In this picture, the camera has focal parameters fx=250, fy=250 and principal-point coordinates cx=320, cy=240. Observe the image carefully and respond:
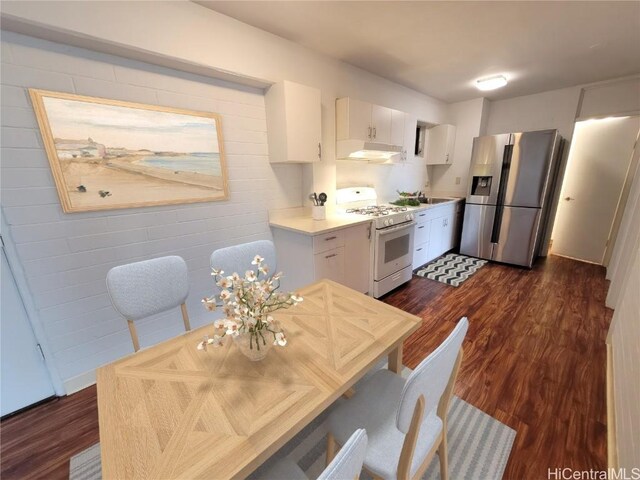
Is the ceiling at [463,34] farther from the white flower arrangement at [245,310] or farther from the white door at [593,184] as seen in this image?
the white flower arrangement at [245,310]

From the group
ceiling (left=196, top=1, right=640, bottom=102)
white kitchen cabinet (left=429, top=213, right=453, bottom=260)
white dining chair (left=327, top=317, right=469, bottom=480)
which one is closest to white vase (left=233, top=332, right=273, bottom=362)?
white dining chair (left=327, top=317, right=469, bottom=480)

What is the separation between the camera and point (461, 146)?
4.30 metres

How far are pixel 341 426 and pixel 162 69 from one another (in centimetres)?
241

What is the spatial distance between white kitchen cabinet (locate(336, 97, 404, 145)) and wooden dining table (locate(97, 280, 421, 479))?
84.9 inches

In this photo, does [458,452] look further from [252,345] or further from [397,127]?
[397,127]

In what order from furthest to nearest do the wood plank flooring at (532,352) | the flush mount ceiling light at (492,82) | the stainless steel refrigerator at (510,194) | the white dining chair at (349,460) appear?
the stainless steel refrigerator at (510,194) < the flush mount ceiling light at (492,82) < the wood plank flooring at (532,352) < the white dining chair at (349,460)

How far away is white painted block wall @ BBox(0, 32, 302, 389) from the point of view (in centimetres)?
139

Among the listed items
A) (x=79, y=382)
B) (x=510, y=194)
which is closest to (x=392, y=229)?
(x=510, y=194)

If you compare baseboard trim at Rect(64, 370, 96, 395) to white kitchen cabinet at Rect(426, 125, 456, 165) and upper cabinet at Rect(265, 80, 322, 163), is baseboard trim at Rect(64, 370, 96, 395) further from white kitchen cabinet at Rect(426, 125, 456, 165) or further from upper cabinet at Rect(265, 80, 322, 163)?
white kitchen cabinet at Rect(426, 125, 456, 165)

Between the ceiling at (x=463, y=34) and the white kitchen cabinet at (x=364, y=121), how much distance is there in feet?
1.47

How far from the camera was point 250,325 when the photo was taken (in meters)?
0.88

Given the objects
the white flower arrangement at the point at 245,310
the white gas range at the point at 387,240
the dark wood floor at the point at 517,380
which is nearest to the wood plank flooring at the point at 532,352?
the dark wood floor at the point at 517,380

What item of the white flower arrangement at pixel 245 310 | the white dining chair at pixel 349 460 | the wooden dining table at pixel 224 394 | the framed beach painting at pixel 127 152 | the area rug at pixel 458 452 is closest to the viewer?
the white dining chair at pixel 349 460

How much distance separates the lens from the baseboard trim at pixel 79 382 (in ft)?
5.52
